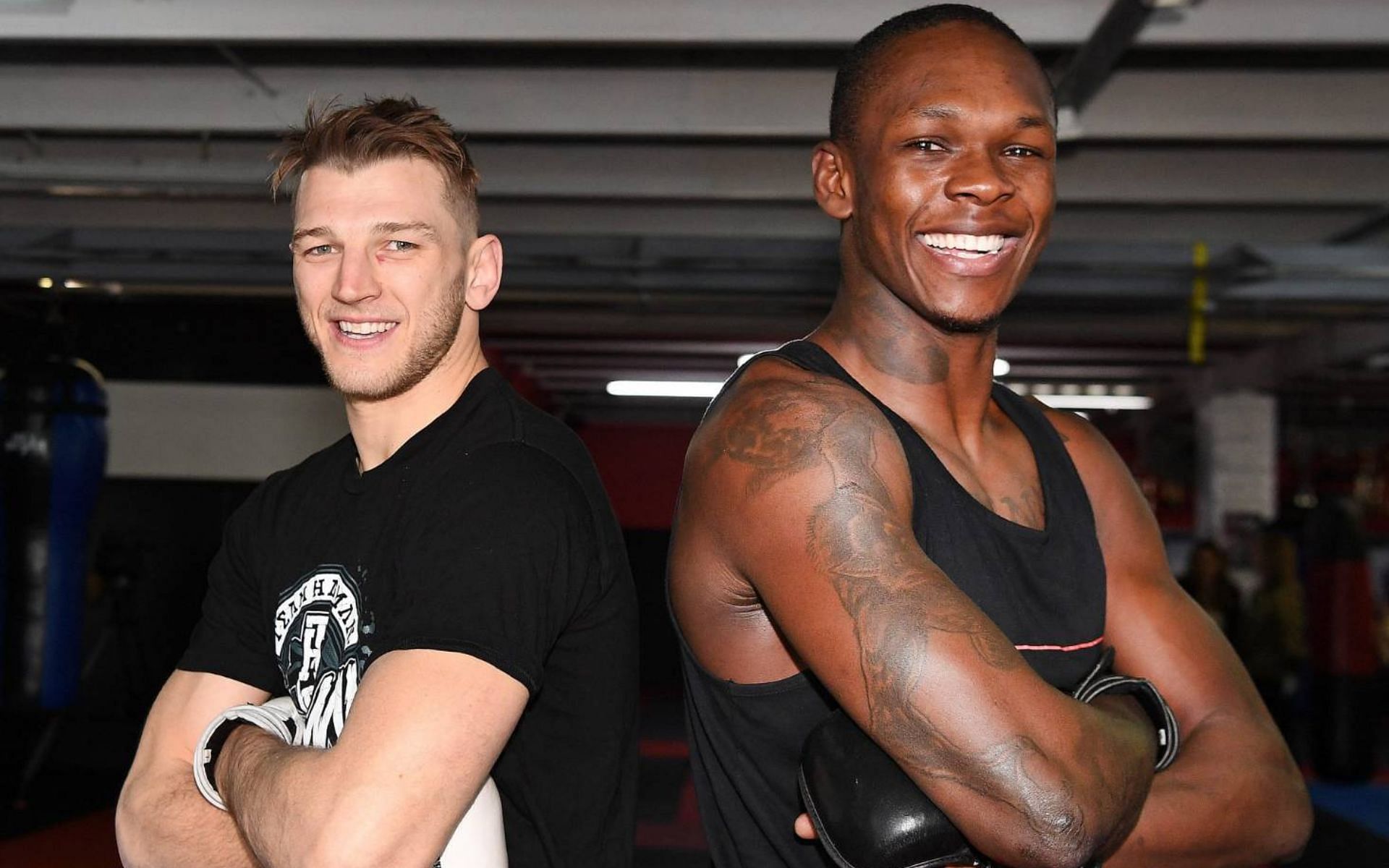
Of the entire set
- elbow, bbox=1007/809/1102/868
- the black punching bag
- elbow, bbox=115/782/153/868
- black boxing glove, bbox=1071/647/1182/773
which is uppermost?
black boxing glove, bbox=1071/647/1182/773

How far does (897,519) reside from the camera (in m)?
1.24

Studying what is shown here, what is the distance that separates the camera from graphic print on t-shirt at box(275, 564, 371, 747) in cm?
145

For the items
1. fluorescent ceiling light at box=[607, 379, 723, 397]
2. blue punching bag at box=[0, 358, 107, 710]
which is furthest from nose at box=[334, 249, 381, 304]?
fluorescent ceiling light at box=[607, 379, 723, 397]

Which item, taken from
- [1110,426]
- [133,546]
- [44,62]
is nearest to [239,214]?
[44,62]

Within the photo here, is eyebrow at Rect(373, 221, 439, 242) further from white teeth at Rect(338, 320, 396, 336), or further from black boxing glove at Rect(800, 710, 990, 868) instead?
black boxing glove at Rect(800, 710, 990, 868)

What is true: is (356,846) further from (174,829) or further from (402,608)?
(174,829)

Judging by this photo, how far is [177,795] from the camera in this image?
155 cm

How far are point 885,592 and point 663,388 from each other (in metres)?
11.3

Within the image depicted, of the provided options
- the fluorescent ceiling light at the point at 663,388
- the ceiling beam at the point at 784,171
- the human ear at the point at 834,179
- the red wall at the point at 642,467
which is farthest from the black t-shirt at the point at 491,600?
the red wall at the point at 642,467

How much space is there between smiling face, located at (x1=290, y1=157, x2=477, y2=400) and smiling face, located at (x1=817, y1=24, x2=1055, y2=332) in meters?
0.51

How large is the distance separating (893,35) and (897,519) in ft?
1.99

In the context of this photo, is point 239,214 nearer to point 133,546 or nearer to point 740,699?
point 133,546

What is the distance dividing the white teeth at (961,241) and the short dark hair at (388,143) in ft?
1.94

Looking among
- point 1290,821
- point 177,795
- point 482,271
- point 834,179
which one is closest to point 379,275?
point 482,271
